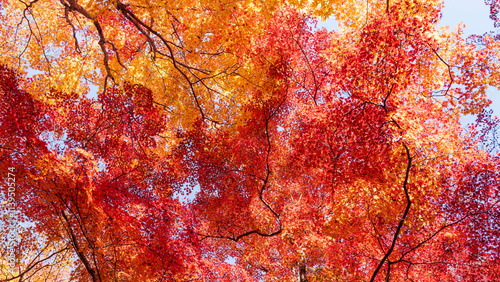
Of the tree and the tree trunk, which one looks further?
the tree trunk

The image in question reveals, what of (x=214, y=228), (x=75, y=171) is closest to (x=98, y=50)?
(x=75, y=171)

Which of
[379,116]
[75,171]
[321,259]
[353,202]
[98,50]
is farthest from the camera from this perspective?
[98,50]

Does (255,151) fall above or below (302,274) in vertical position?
above

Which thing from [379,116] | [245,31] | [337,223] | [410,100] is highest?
[245,31]

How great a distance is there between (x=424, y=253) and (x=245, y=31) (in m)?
9.93

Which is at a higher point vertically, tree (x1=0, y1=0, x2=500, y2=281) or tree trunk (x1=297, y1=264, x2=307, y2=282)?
tree (x1=0, y1=0, x2=500, y2=281)

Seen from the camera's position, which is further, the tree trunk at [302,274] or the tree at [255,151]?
the tree trunk at [302,274]

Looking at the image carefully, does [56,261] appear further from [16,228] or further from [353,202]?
[353,202]

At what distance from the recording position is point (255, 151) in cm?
1120

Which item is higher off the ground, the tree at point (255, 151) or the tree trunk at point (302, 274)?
the tree at point (255, 151)

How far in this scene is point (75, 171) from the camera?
7055mm

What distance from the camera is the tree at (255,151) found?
23.6 feet

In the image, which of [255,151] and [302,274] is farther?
[255,151]

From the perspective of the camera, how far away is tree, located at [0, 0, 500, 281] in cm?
718
